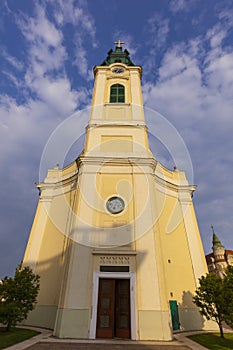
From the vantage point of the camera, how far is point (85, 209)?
14.2m

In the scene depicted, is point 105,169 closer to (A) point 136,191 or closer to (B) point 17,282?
(A) point 136,191

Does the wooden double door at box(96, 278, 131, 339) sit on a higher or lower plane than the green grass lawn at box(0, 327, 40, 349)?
higher

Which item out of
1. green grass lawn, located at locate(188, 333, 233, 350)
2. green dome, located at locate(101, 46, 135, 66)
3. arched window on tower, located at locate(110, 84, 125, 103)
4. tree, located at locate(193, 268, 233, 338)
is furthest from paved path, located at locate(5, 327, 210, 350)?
green dome, located at locate(101, 46, 135, 66)

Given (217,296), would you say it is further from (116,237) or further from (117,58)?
(117,58)

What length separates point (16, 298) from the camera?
40.7 ft

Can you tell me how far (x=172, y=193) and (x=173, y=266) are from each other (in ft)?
20.1

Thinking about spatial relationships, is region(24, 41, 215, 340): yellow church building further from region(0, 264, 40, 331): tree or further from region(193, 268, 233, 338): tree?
region(193, 268, 233, 338): tree

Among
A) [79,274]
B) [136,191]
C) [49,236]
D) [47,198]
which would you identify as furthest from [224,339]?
[47,198]

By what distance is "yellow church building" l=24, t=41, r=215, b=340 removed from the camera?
11.7 metres

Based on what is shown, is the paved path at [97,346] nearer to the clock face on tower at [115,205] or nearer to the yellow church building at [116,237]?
the yellow church building at [116,237]

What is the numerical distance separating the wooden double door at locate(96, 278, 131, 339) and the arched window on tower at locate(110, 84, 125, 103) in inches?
587

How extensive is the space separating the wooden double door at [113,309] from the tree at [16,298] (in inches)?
153

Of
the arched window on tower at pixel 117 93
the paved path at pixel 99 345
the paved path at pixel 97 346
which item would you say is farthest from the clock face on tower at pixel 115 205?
the arched window on tower at pixel 117 93

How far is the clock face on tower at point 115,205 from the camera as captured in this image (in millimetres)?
14586
